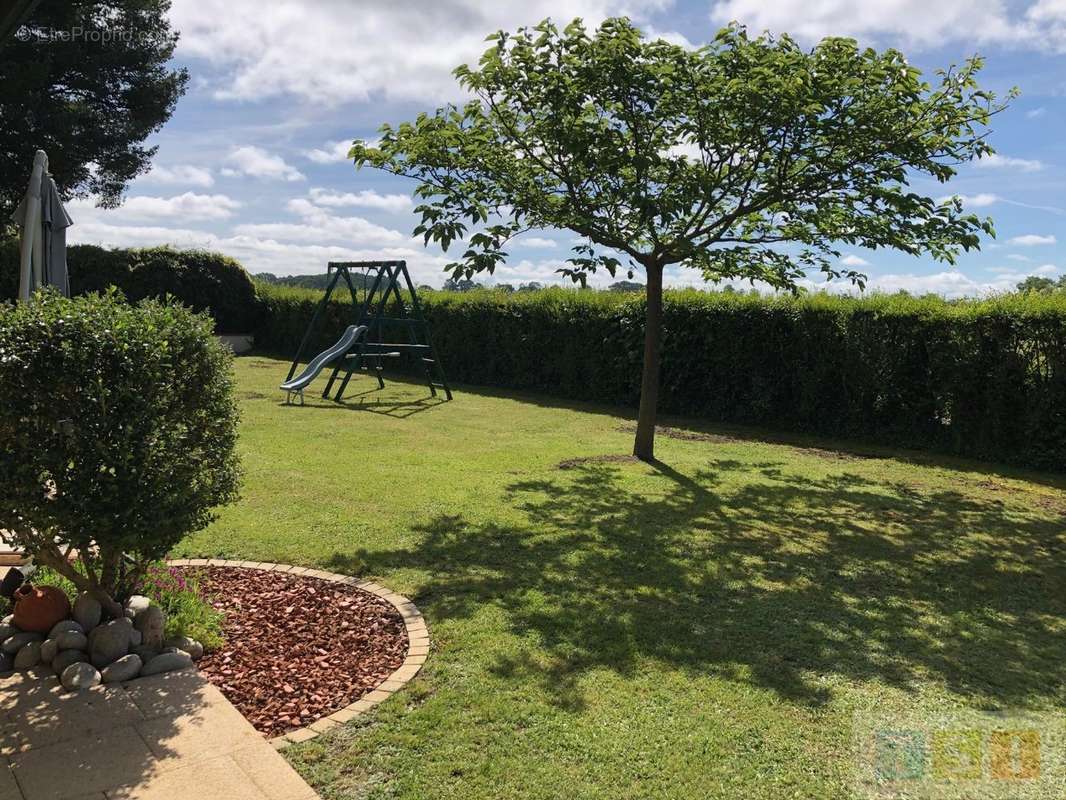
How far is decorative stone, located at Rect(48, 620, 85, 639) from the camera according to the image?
137 inches

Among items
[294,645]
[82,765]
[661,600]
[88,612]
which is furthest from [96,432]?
[661,600]

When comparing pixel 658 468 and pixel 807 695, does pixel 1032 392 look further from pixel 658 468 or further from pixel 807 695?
pixel 807 695

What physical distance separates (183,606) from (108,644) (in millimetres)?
579

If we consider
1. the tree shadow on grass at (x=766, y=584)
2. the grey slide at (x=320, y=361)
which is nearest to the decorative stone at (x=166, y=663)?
the tree shadow on grass at (x=766, y=584)

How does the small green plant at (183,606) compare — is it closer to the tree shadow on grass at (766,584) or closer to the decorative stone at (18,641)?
the decorative stone at (18,641)

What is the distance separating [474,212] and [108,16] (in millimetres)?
20603

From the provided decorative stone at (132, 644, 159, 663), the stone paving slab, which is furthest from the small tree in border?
the stone paving slab

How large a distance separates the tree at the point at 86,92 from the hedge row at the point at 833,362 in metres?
13.9

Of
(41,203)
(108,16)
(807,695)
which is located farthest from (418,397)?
(108,16)

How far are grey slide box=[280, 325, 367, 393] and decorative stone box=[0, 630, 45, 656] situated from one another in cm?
1036

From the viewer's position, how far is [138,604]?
12.3ft

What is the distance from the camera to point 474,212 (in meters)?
7.65

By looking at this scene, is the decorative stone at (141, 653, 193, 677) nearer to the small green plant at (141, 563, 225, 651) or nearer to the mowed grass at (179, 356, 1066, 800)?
the small green plant at (141, 563, 225, 651)

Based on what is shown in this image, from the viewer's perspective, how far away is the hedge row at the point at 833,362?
9703 mm
